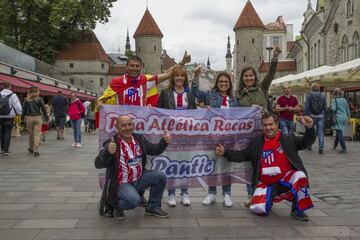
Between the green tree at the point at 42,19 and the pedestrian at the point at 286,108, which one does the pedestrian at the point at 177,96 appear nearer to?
the pedestrian at the point at 286,108

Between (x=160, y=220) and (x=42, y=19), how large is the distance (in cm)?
4883

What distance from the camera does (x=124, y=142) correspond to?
5.28 meters

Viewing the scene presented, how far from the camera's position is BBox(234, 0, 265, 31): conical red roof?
6819cm

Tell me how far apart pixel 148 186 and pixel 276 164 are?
1.54 meters

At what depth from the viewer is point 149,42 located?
72.4 m

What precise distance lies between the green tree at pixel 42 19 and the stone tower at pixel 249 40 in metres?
23.9

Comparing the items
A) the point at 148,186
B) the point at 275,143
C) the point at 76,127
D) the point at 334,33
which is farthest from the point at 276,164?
the point at 334,33

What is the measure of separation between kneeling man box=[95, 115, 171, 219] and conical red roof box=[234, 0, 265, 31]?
213 feet

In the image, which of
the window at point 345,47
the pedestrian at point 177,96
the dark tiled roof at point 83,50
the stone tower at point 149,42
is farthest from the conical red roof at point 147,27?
the pedestrian at point 177,96

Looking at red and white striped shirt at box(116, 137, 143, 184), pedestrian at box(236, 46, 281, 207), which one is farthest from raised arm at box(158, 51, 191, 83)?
red and white striped shirt at box(116, 137, 143, 184)

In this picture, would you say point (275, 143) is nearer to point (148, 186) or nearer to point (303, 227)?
point (303, 227)

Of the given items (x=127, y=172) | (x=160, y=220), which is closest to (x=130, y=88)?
(x=127, y=172)

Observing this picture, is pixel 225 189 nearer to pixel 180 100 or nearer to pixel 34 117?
pixel 180 100

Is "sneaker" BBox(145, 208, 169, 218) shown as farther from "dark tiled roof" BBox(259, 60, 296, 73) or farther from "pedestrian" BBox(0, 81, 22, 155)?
"dark tiled roof" BBox(259, 60, 296, 73)
